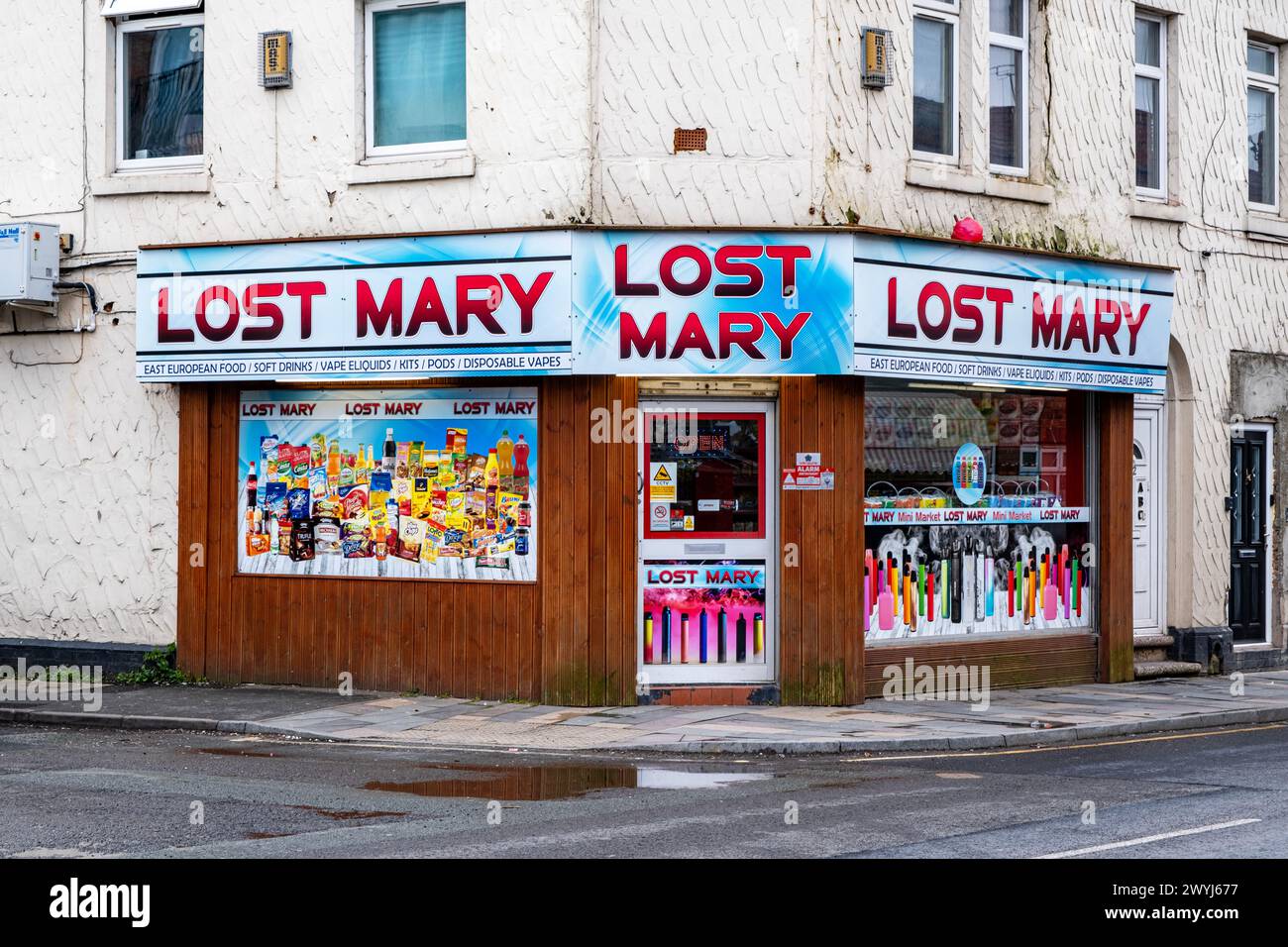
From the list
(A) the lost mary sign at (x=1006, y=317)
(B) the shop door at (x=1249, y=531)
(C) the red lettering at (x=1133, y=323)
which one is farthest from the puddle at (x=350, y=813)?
(B) the shop door at (x=1249, y=531)

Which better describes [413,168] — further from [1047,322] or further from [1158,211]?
[1158,211]

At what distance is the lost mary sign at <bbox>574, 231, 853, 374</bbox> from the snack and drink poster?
4.04ft

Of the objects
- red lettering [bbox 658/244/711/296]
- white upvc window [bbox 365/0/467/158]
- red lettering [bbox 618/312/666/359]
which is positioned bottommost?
red lettering [bbox 618/312/666/359]

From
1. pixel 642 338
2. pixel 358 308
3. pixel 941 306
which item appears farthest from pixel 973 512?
pixel 358 308

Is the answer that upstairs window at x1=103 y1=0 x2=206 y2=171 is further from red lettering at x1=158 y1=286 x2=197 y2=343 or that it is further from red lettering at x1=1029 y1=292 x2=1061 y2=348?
red lettering at x1=1029 y1=292 x2=1061 y2=348

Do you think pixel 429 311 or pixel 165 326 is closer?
pixel 429 311

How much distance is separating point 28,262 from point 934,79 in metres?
9.40

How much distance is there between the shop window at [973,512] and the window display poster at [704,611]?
45.5 inches

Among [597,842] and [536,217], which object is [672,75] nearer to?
[536,217]

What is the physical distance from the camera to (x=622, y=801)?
33.9ft

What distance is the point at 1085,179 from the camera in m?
17.7

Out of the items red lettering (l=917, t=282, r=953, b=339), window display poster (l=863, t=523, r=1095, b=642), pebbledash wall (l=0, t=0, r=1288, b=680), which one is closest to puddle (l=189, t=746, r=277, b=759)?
pebbledash wall (l=0, t=0, r=1288, b=680)

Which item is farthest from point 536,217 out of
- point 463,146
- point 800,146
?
point 800,146

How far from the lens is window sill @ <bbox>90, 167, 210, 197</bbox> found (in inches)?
651
